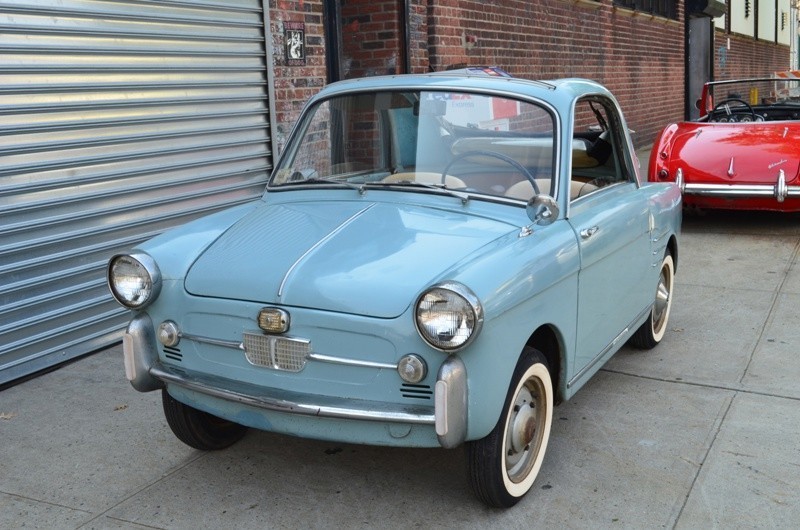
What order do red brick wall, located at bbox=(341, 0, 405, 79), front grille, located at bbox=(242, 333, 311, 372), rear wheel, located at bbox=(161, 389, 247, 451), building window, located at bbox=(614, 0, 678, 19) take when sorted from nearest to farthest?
front grille, located at bbox=(242, 333, 311, 372), rear wheel, located at bbox=(161, 389, 247, 451), red brick wall, located at bbox=(341, 0, 405, 79), building window, located at bbox=(614, 0, 678, 19)

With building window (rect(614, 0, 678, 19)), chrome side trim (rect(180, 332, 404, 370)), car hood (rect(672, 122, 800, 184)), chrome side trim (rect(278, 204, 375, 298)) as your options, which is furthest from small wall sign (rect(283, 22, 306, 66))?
building window (rect(614, 0, 678, 19))

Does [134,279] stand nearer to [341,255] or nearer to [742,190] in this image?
[341,255]

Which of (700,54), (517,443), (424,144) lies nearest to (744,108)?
(424,144)

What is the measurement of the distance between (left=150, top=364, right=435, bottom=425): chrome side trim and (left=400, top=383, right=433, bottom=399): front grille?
0.12 ft

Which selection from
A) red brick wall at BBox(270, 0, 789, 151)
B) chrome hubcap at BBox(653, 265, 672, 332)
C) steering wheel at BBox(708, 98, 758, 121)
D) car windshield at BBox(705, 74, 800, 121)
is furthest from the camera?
car windshield at BBox(705, 74, 800, 121)

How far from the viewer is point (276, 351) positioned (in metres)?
3.27

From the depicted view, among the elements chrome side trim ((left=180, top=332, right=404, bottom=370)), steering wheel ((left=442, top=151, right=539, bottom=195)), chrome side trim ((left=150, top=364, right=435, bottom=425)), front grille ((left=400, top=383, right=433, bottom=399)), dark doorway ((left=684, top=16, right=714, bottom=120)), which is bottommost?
chrome side trim ((left=150, top=364, right=435, bottom=425))

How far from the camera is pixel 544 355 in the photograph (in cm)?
375

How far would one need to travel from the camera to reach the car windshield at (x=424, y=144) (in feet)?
13.3

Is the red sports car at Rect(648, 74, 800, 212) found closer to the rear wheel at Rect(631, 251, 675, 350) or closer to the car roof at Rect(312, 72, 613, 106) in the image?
the rear wheel at Rect(631, 251, 675, 350)

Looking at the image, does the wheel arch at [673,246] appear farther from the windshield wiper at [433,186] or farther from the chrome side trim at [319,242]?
the chrome side trim at [319,242]

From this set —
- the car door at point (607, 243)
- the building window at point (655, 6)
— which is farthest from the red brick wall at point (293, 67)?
the building window at point (655, 6)

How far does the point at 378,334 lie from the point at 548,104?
5.24ft

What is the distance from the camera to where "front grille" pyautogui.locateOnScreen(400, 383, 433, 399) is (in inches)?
122
